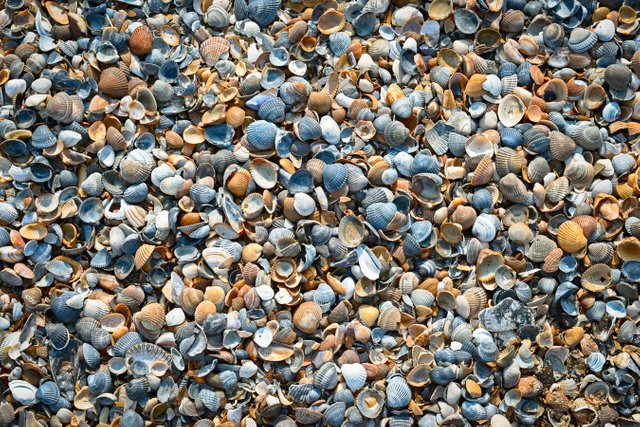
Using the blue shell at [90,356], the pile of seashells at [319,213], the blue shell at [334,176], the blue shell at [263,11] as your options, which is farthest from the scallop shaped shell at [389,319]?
the blue shell at [263,11]

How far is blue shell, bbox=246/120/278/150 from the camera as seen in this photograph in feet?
6.84

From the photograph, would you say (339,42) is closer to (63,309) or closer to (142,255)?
(142,255)

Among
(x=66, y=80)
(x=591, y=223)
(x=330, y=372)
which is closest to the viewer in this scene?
(x=330, y=372)

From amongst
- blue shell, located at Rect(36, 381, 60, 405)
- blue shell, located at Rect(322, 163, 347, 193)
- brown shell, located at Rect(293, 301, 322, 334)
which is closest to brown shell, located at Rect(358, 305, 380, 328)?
brown shell, located at Rect(293, 301, 322, 334)

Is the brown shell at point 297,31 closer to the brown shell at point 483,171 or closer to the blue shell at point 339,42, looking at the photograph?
the blue shell at point 339,42

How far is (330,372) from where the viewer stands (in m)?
1.91

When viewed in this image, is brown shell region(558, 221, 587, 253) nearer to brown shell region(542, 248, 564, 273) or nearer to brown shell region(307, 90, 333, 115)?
brown shell region(542, 248, 564, 273)

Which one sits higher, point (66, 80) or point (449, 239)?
point (66, 80)

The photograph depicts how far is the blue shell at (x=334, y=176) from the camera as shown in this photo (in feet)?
6.64

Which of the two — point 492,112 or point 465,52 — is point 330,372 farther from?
point 465,52

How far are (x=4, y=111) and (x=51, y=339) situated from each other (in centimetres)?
77

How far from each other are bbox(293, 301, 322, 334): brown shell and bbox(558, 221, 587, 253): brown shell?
0.77 m

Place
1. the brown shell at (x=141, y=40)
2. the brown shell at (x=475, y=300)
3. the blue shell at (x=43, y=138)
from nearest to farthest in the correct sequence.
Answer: the brown shell at (x=475, y=300) < the blue shell at (x=43, y=138) < the brown shell at (x=141, y=40)

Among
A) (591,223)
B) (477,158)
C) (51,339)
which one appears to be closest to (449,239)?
(477,158)
